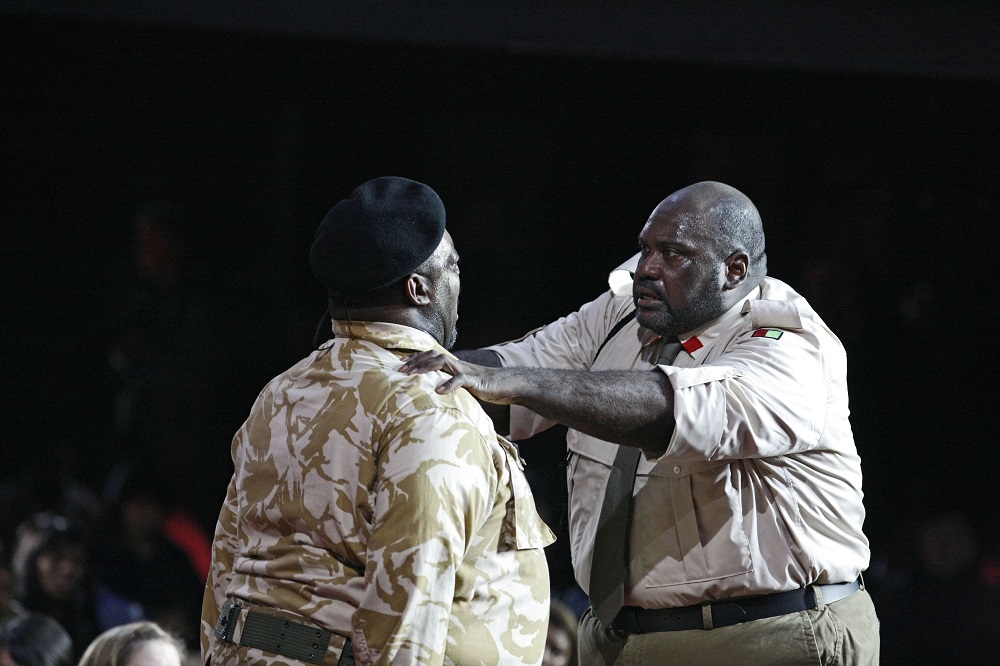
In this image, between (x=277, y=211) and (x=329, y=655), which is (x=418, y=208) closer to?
(x=329, y=655)

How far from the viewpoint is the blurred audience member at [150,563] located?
469cm

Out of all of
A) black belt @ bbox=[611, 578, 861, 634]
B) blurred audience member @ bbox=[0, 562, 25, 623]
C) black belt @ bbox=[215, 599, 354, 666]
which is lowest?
blurred audience member @ bbox=[0, 562, 25, 623]

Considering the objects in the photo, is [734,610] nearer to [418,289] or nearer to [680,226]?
[680,226]

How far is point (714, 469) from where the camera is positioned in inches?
86.4

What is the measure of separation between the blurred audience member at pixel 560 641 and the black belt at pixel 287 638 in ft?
5.72

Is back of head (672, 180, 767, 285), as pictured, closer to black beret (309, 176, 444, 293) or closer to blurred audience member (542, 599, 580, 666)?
black beret (309, 176, 444, 293)

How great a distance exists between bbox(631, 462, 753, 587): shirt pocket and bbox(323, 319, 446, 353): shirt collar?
66 cm

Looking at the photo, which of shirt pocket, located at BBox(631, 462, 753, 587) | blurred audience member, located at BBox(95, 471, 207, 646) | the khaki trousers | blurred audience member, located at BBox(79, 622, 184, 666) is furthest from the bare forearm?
blurred audience member, located at BBox(95, 471, 207, 646)

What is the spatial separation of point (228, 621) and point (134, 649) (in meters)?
0.98

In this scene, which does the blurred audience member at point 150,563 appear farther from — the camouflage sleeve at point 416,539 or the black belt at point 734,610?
the camouflage sleeve at point 416,539

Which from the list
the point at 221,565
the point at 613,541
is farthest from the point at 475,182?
the point at 221,565

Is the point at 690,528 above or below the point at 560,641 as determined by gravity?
above

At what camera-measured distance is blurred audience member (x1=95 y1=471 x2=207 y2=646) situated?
4691 mm

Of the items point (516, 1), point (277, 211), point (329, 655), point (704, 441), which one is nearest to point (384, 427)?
point (329, 655)
